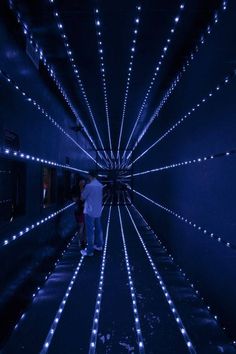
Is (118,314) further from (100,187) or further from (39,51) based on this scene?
(39,51)

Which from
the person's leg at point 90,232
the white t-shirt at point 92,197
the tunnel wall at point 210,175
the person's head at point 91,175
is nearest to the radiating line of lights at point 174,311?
the tunnel wall at point 210,175

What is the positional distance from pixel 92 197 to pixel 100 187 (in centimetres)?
25

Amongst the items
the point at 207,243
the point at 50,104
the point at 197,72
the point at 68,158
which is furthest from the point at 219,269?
the point at 68,158

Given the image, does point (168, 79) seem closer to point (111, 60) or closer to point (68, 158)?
point (111, 60)

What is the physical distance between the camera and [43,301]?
414 centimetres

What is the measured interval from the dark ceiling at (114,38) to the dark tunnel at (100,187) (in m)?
0.03

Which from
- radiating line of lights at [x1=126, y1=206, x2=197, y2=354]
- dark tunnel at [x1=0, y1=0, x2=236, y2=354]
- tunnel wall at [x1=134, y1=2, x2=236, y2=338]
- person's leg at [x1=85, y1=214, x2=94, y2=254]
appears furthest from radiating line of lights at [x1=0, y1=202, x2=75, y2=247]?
tunnel wall at [x1=134, y1=2, x2=236, y2=338]

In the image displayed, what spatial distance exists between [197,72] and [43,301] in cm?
360

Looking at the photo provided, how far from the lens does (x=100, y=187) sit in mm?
6414

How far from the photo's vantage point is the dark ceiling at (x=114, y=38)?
384cm

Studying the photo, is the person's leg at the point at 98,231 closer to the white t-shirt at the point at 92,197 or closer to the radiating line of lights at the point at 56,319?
the white t-shirt at the point at 92,197

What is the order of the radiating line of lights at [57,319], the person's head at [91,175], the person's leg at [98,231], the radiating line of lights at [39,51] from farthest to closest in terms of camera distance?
the person's leg at [98,231] < the person's head at [91,175] < the radiating line of lights at [39,51] < the radiating line of lights at [57,319]

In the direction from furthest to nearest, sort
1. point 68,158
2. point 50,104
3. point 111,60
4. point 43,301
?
1. point 68,158
2. point 50,104
3. point 111,60
4. point 43,301

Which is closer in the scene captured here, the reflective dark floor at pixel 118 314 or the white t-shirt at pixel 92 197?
the reflective dark floor at pixel 118 314
